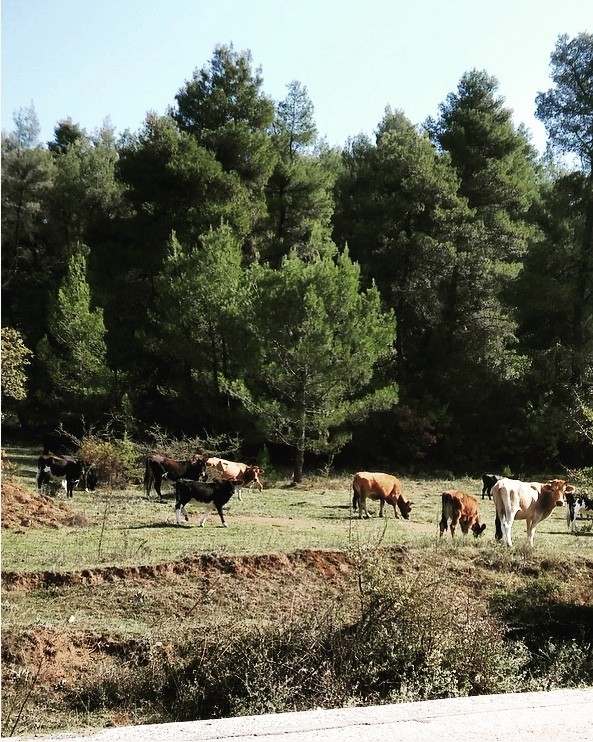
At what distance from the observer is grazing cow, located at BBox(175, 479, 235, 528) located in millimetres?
13602

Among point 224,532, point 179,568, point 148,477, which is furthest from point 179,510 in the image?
point 148,477

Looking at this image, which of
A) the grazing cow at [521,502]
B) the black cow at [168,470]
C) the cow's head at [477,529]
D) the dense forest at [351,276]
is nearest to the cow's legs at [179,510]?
the black cow at [168,470]

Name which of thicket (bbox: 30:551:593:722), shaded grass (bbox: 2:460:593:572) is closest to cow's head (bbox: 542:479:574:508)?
shaded grass (bbox: 2:460:593:572)

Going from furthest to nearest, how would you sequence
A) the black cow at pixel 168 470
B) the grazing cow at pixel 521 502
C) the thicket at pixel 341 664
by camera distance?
the black cow at pixel 168 470, the grazing cow at pixel 521 502, the thicket at pixel 341 664

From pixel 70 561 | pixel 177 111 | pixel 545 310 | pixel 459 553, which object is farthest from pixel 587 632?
pixel 177 111

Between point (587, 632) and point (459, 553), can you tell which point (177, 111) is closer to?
point (459, 553)

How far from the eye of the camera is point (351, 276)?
24.5 meters

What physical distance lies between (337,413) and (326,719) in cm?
1986

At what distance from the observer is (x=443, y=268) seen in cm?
3114

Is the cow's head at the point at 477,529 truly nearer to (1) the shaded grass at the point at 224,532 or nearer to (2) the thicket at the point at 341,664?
(1) the shaded grass at the point at 224,532

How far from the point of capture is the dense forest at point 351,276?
27.8 m

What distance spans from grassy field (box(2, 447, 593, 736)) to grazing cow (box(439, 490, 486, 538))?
412 millimetres

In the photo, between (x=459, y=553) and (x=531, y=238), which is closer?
(x=459, y=553)

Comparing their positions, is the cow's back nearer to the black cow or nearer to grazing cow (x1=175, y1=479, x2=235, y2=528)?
grazing cow (x1=175, y1=479, x2=235, y2=528)
